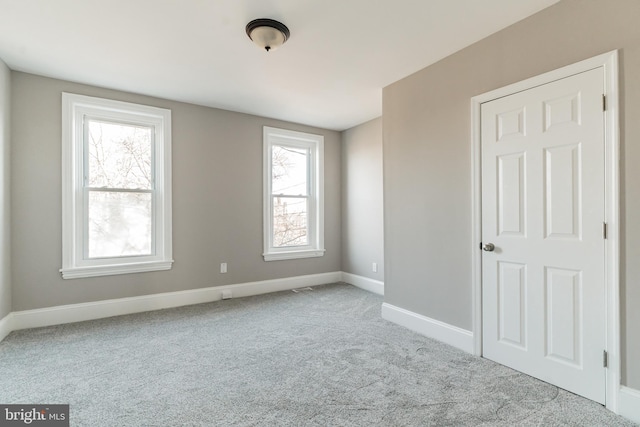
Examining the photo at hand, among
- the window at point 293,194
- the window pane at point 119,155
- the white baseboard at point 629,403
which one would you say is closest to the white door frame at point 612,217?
the white baseboard at point 629,403

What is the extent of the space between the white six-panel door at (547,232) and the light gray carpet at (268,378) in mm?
241

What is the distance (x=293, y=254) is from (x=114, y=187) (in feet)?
8.24

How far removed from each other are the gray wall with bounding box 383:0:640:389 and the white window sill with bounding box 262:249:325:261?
1.78m

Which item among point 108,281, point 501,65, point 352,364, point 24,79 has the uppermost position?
point 24,79

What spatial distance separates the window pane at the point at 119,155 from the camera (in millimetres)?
3529

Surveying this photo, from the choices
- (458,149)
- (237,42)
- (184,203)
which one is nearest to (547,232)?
(458,149)

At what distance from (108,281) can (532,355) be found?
4.16m

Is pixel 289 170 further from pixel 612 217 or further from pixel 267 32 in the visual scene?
pixel 612 217

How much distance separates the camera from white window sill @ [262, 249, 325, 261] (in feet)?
15.1

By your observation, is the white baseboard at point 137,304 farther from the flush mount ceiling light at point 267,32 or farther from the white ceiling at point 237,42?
the flush mount ceiling light at point 267,32

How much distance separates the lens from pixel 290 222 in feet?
16.2

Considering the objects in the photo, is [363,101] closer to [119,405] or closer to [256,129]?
[256,129]

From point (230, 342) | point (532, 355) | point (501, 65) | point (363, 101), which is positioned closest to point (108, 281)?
point (230, 342)

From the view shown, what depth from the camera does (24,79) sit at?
312cm
